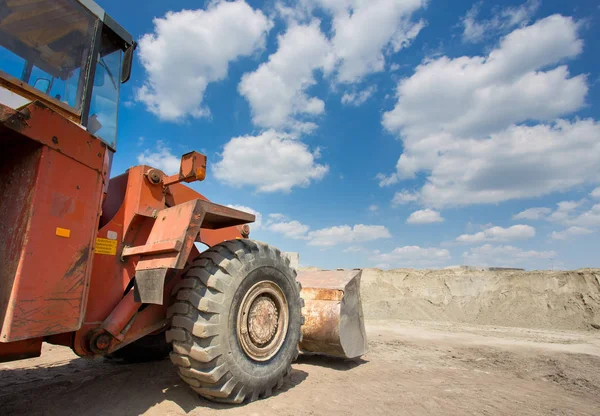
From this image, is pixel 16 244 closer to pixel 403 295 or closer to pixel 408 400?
pixel 408 400

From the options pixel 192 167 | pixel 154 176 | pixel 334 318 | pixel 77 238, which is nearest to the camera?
pixel 77 238

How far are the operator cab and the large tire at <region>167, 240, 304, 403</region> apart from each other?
1.34 m

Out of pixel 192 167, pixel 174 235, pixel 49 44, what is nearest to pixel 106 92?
pixel 49 44

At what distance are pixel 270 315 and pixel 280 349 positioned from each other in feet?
1.07

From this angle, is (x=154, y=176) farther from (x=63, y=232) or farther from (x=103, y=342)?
(x=103, y=342)

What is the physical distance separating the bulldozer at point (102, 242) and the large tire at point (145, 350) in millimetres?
1335

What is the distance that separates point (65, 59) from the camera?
273cm

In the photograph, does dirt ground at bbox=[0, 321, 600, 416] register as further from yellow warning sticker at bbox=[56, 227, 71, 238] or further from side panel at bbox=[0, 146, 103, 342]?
yellow warning sticker at bbox=[56, 227, 71, 238]

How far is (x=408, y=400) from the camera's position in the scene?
3.44 m

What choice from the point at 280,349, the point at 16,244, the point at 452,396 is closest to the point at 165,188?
the point at 16,244

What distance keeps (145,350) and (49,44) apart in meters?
3.23

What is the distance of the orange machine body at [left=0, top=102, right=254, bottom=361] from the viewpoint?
200 centimetres

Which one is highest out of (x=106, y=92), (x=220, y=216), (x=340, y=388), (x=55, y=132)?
(x=106, y=92)

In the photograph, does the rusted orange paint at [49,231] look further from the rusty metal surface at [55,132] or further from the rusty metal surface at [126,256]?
the rusty metal surface at [126,256]
